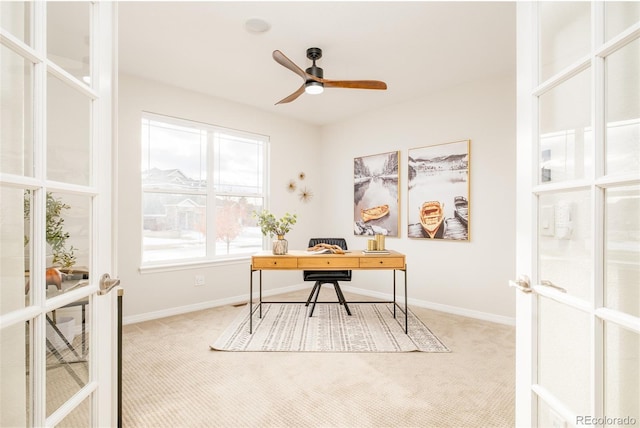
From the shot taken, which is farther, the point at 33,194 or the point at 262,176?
the point at 262,176

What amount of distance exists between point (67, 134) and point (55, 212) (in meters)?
0.24

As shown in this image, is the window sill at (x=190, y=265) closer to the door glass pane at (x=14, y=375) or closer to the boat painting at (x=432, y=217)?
the boat painting at (x=432, y=217)

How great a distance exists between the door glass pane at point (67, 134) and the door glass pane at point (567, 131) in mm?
1489

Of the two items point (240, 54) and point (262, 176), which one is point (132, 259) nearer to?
point (262, 176)

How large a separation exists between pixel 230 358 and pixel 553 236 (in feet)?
7.77

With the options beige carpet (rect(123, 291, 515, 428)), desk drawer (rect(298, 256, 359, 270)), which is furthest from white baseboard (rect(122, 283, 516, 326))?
desk drawer (rect(298, 256, 359, 270))

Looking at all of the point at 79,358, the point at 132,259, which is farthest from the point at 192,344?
the point at 79,358

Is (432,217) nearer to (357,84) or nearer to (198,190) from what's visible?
(357,84)

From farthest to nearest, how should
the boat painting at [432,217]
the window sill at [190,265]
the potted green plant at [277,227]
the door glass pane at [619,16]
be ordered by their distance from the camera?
the boat painting at [432,217]
the window sill at [190,265]
the potted green plant at [277,227]
the door glass pane at [619,16]

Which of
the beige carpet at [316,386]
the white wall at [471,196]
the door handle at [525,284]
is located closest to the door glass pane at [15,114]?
the door handle at [525,284]

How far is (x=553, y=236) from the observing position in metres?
1.02

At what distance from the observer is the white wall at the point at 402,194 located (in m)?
3.34

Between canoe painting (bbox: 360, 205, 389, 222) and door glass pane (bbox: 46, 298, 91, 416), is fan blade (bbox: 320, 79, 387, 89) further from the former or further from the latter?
door glass pane (bbox: 46, 298, 91, 416)

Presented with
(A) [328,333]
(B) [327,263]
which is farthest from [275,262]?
(A) [328,333]
